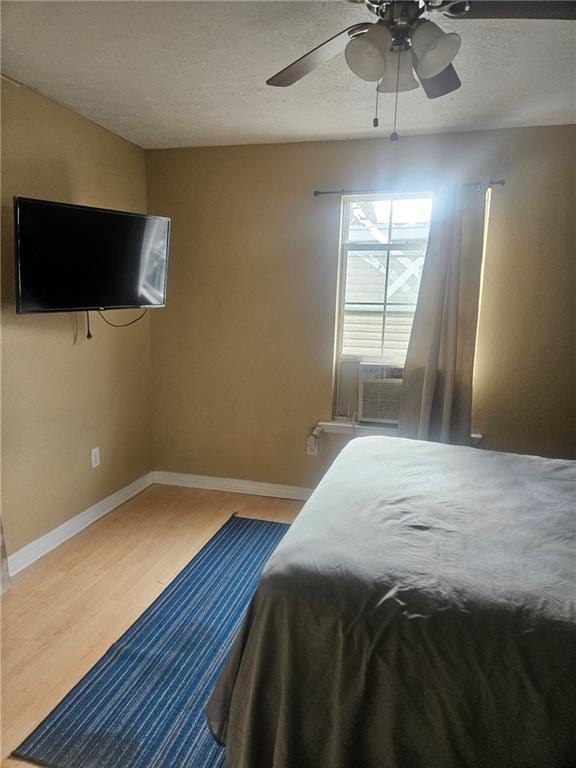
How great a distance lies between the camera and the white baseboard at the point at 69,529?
251cm

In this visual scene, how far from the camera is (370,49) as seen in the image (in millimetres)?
1405

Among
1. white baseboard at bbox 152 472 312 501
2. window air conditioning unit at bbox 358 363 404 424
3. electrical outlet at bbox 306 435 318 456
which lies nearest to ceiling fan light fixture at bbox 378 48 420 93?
window air conditioning unit at bbox 358 363 404 424

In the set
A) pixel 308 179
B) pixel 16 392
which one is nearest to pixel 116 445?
pixel 16 392

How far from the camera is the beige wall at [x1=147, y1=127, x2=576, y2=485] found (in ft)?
9.25

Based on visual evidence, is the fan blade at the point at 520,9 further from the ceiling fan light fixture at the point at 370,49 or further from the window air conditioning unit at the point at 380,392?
the window air conditioning unit at the point at 380,392

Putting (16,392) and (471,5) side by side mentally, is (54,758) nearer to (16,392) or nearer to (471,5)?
(16,392)

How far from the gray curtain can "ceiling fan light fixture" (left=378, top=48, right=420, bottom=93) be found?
4.13ft

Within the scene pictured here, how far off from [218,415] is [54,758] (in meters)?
2.27

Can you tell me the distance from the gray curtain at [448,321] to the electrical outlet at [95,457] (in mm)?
2056

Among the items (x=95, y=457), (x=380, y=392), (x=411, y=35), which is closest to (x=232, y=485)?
(x=95, y=457)

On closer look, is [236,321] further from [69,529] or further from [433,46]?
[433,46]

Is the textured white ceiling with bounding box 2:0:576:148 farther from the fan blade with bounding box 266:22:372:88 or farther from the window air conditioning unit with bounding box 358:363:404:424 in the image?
the window air conditioning unit with bounding box 358:363:404:424

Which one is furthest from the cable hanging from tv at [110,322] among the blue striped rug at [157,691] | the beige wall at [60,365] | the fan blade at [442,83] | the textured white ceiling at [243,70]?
the fan blade at [442,83]

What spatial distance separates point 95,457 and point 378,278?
2.20m
